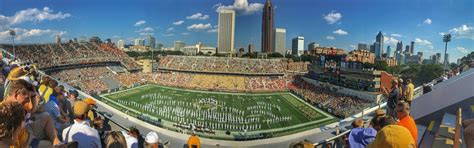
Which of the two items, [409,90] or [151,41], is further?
[409,90]

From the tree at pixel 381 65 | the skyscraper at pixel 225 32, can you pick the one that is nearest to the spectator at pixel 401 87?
the tree at pixel 381 65

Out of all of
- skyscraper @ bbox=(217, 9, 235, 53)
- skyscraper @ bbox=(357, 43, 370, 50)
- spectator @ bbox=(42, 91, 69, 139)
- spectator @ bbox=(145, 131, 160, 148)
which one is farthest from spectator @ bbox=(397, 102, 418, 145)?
spectator @ bbox=(42, 91, 69, 139)

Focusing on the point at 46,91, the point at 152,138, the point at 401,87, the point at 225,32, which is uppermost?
the point at 225,32

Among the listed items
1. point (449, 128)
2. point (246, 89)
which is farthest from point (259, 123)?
point (449, 128)

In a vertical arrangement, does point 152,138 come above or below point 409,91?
below

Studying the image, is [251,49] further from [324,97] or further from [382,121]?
[382,121]

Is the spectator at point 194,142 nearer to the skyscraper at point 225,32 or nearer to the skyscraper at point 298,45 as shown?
the skyscraper at point 225,32

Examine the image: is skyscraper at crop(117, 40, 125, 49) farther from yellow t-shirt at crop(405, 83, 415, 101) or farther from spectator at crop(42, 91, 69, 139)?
yellow t-shirt at crop(405, 83, 415, 101)

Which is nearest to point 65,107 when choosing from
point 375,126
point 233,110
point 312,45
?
point 233,110
